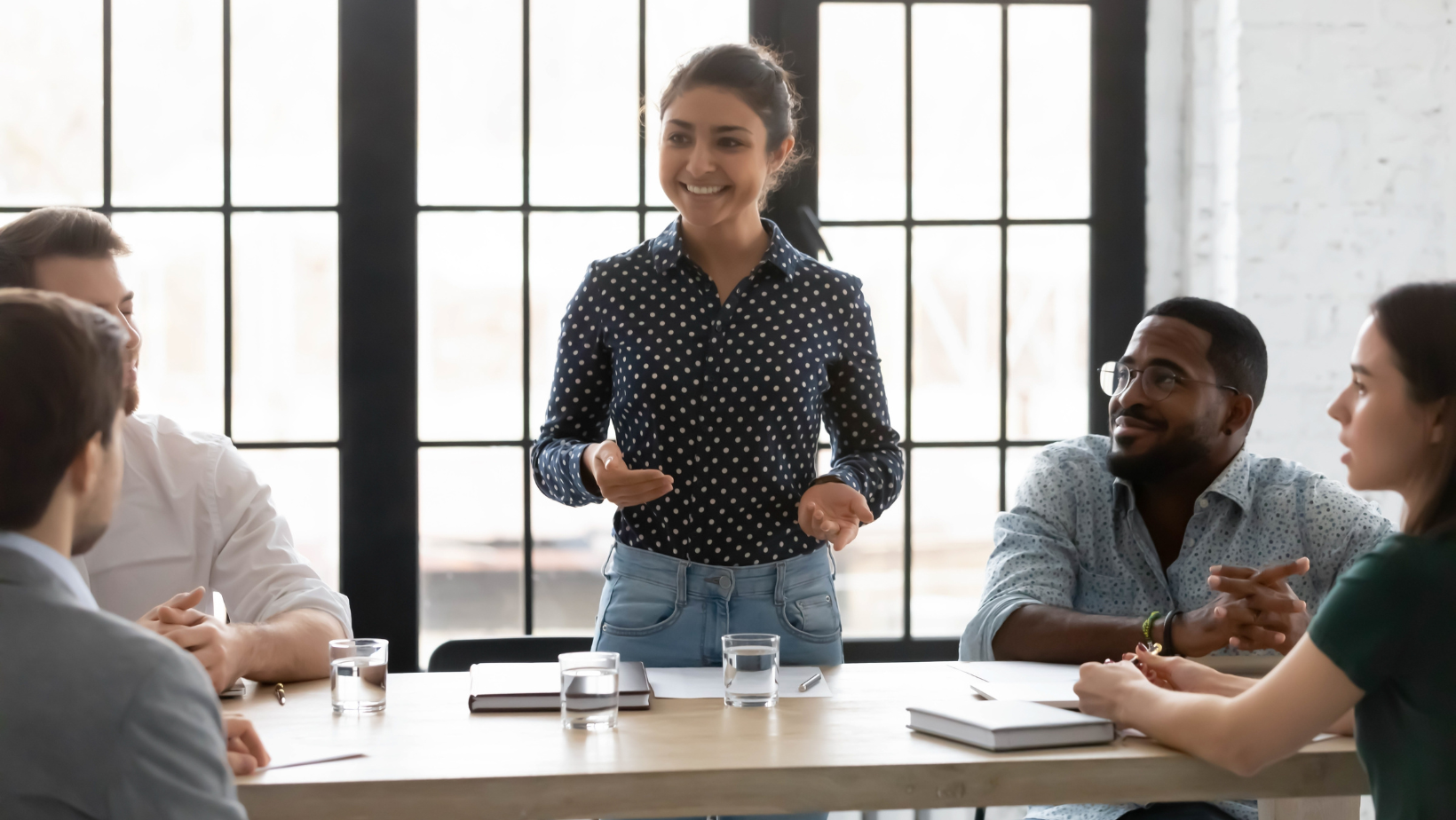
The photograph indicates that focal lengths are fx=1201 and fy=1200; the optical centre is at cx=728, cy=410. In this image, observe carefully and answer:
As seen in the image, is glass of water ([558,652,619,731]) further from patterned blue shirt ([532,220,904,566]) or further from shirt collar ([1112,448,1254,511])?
shirt collar ([1112,448,1254,511])

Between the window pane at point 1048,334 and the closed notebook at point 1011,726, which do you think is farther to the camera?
the window pane at point 1048,334

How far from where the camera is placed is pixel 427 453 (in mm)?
2756

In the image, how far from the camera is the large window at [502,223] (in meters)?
2.70

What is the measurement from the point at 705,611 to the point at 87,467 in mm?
1010

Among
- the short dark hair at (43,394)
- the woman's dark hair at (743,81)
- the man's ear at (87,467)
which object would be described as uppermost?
the woman's dark hair at (743,81)

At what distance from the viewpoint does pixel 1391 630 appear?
1.09 metres

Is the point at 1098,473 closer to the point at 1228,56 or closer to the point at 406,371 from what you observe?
the point at 1228,56

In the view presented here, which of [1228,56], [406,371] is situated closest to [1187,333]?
[1228,56]

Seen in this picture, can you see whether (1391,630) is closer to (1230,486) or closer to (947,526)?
(1230,486)

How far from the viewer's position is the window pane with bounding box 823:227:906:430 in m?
2.86

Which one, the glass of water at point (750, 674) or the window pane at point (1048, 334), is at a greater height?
the window pane at point (1048, 334)

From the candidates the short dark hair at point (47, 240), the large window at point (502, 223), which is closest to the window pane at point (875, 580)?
the large window at point (502, 223)

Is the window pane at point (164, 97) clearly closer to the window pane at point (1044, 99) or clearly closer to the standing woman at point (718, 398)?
the standing woman at point (718, 398)

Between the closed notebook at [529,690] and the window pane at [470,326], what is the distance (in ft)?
4.22
